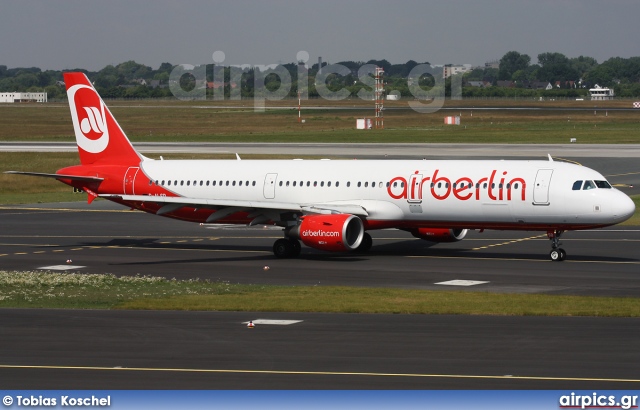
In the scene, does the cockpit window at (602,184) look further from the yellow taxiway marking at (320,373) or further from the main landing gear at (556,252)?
the yellow taxiway marking at (320,373)

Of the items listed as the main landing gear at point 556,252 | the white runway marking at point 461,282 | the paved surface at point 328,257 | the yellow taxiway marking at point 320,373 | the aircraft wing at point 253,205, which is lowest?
the paved surface at point 328,257

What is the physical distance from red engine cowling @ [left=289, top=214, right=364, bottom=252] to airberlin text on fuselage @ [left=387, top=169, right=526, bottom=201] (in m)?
2.50

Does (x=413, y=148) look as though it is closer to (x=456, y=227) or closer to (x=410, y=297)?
(x=456, y=227)

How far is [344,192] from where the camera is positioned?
160ft

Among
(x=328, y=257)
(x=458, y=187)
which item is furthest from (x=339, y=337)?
(x=328, y=257)

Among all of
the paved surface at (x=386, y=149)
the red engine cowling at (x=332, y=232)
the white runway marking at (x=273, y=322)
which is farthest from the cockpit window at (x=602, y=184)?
the paved surface at (x=386, y=149)

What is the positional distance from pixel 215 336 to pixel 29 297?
10135mm

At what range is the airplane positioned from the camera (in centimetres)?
4531

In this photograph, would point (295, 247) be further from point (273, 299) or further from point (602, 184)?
point (602, 184)

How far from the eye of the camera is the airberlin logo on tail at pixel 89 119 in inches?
2115

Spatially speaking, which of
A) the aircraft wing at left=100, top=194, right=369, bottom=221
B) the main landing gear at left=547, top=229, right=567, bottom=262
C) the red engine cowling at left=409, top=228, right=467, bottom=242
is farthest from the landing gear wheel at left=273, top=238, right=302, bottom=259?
the main landing gear at left=547, top=229, right=567, bottom=262

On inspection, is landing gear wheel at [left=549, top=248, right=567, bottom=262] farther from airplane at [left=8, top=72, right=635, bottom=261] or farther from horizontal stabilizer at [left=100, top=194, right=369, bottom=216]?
horizontal stabilizer at [left=100, top=194, right=369, bottom=216]

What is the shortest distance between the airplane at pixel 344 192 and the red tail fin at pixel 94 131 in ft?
0.16

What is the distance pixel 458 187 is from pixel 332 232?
583 cm
